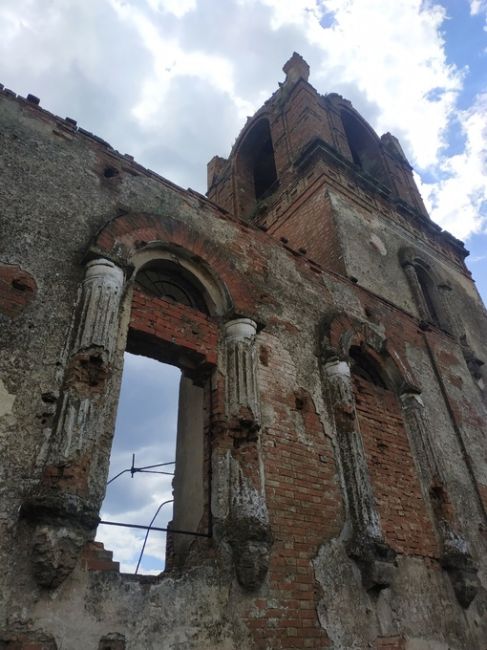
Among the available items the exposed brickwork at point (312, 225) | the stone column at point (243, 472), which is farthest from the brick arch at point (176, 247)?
the exposed brickwork at point (312, 225)

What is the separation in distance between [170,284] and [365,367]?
3744 mm

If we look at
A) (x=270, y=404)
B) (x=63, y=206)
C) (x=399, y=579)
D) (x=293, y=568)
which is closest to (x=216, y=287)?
(x=270, y=404)

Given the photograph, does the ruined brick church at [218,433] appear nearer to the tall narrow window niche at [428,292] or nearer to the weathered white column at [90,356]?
the weathered white column at [90,356]

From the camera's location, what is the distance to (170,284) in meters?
6.12

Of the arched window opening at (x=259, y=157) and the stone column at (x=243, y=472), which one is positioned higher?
the arched window opening at (x=259, y=157)

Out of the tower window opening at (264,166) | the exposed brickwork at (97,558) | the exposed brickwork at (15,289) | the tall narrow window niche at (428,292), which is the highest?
the tower window opening at (264,166)

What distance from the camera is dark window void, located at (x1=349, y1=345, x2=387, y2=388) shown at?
786 centimetres

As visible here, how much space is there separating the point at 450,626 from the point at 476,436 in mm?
3842

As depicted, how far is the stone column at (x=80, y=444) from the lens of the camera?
348 cm

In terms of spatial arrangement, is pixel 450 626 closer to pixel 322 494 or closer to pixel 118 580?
pixel 322 494

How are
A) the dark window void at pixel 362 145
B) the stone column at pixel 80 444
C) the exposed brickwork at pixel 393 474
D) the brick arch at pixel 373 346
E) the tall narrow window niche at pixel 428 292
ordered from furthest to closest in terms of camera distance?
the dark window void at pixel 362 145, the tall narrow window niche at pixel 428 292, the brick arch at pixel 373 346, the exposed brickwork at pixel 393 474, the stone column at pixel 80 444

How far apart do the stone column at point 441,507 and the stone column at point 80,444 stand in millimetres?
5017

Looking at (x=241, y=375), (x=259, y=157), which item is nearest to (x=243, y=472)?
(x=241, y=375)

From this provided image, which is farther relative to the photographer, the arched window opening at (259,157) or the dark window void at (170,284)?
the arched window opening at (259,157)
